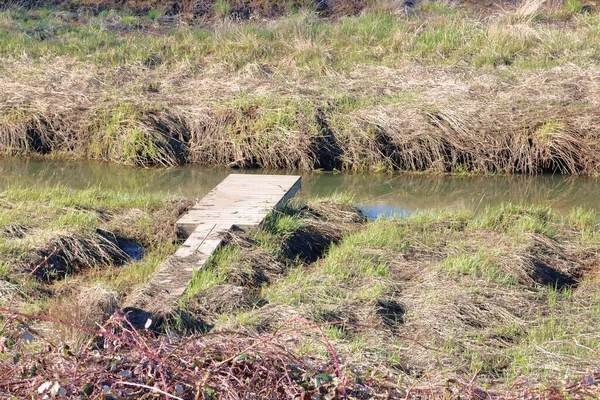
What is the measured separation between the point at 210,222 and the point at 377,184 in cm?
296

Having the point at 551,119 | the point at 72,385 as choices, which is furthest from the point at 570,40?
the point at 72,385

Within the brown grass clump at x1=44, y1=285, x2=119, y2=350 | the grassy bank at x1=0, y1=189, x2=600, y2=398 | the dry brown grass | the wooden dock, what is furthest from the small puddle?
the dry brown grass

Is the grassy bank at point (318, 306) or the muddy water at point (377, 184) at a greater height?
the grassy bank at point (318, 306)

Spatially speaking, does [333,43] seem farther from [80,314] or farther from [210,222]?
[80,314]

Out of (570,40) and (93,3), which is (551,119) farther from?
(93,3)

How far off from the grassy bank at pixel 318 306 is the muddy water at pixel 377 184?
44.7 inches

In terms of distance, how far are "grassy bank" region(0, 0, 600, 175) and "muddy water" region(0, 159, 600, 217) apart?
22cm

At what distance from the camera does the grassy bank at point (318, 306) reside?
351cm

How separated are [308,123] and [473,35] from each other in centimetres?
381

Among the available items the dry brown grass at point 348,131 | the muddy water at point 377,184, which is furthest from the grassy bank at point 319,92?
the muddy water at point 377,184

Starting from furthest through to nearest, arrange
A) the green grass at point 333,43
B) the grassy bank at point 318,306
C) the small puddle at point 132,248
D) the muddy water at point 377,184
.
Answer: the green grass at point 333,43 < the muddy water at point 377,184 < the small puddle at point 132,248 < the grassy bank at point 318,306

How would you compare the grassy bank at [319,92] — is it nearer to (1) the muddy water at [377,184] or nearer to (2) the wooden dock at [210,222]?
(1) the muddy water at [377,184]

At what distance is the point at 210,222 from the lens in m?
6.59

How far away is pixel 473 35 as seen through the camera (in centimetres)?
1233
